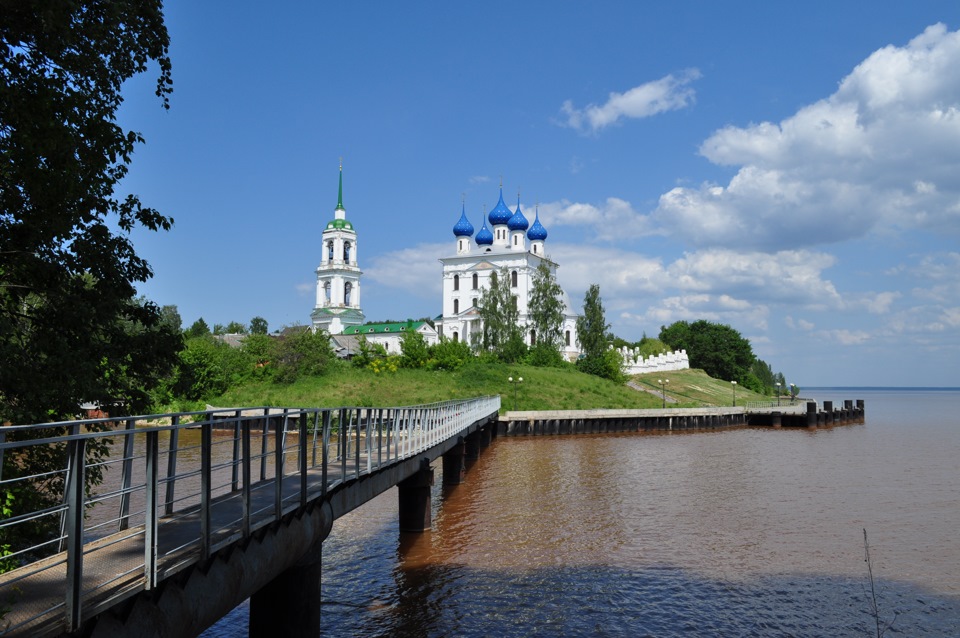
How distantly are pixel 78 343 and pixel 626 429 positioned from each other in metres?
49.1

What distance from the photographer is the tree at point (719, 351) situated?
393 feet

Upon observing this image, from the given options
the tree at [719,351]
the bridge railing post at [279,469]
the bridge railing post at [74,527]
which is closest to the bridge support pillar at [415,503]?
the bridge railing post at [279,469]

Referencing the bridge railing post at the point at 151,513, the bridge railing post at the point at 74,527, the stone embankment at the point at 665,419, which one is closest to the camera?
the bridge railing post at the point at 74,527

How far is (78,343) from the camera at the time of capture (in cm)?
1199

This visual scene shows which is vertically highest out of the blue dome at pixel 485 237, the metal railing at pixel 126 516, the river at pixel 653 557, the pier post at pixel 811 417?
the blue dome at pixel 485 237

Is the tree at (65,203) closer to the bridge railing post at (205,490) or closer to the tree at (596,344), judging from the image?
the bridge railing post at (205,490)

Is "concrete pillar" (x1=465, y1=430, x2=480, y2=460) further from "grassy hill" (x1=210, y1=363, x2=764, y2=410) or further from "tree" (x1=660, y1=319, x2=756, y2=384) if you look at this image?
"tree" (x1=660, y1=319, x2=756, y2=384)

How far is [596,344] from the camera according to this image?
8031 centimetres

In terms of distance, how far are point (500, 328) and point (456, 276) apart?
2319cm

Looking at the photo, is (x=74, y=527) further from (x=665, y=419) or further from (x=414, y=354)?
(x=414, y=354)

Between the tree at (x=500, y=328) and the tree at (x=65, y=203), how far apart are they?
213ft

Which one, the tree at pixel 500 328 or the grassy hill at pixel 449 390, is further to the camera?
the tree at pixel 500 328

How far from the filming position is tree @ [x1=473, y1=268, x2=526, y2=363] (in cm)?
7725

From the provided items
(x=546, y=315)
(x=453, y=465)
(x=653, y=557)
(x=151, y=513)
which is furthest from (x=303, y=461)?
(x=546, y=315)
